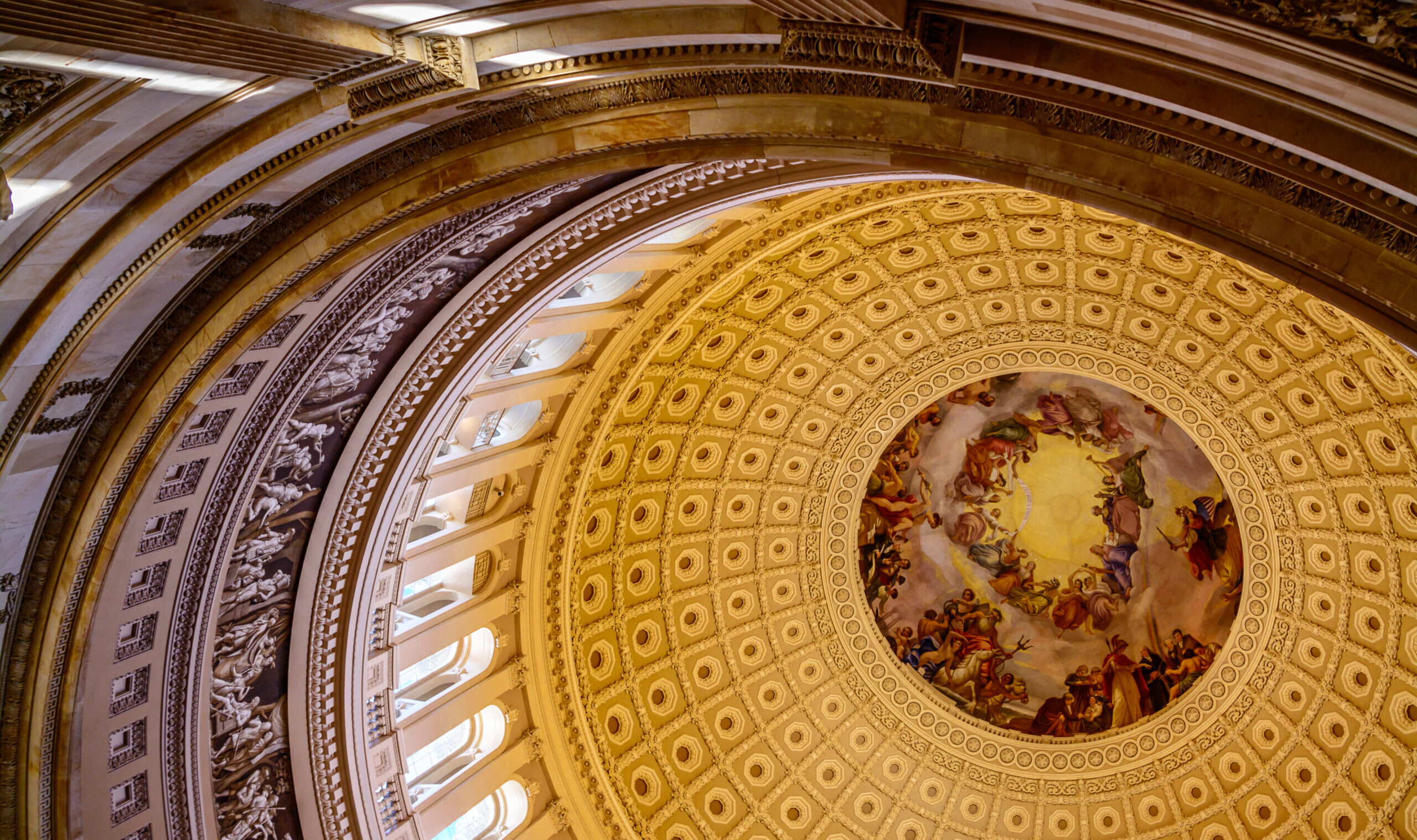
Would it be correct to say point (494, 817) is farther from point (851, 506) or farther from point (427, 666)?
point (851, 506)

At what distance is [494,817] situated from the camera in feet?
69.3

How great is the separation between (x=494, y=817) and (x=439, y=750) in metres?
2.52

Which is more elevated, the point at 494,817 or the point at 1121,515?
the point at 1121,515

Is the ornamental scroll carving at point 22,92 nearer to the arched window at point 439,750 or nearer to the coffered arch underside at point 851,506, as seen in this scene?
the coffered arch underside at point 851,506

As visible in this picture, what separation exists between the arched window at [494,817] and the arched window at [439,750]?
1.31m

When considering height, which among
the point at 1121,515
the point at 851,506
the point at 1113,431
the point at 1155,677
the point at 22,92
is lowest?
the point at 1155,677

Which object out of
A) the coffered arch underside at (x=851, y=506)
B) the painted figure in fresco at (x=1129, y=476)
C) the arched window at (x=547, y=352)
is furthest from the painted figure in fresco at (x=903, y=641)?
the arched window at (x=547, y=352)

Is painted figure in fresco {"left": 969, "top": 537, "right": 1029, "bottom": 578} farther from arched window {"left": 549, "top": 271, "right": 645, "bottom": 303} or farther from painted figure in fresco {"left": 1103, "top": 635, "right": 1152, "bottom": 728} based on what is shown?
arched window {"left": 549, "top": 271, "right": 645, "bottom": 303}

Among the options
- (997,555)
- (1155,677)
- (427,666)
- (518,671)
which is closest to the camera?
(427,666)

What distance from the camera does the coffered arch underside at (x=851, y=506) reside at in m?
20.8

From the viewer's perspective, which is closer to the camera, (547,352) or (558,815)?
(547,352)

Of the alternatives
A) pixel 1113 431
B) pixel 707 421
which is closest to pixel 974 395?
pixel 1113 431

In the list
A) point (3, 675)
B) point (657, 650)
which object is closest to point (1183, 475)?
point (657, 650)

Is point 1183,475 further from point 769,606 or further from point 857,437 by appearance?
point 769,606
